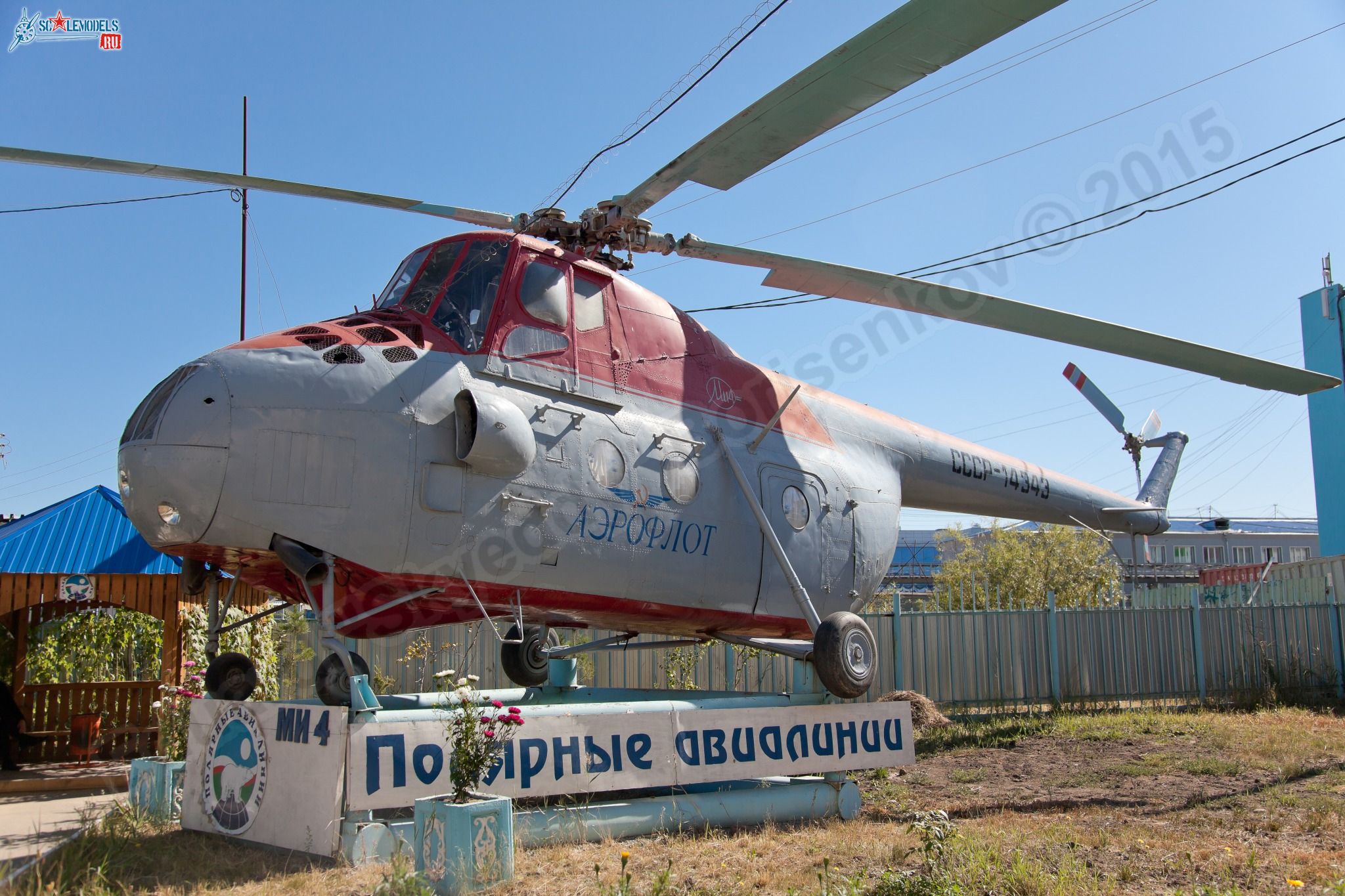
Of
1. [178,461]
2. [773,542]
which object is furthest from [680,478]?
[178,461]

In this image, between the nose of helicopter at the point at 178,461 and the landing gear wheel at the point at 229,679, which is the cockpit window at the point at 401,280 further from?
the landing gear wheel at the point at 229,679

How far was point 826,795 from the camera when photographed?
343 inches

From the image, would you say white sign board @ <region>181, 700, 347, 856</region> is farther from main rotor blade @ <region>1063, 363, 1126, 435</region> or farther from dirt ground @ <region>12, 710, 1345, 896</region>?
main rotor blade @ <region>1063, 363, 1126, 435</region>

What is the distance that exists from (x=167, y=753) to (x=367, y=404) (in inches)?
203

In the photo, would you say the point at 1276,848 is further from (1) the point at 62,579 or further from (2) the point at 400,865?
(1) the point at 62,579

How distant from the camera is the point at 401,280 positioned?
8.47 meters

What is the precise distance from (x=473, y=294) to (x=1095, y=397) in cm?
1289

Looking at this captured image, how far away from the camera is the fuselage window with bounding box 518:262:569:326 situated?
27.2 ft

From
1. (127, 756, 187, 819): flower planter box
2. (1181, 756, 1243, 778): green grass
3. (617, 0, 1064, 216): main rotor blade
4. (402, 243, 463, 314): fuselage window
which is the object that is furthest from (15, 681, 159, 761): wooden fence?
(1181, 756, 1243, 778): green grass

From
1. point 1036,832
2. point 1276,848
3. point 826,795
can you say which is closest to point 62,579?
point 826,795

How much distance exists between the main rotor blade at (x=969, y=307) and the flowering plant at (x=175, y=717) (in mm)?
6814

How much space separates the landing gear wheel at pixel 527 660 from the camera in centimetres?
1046

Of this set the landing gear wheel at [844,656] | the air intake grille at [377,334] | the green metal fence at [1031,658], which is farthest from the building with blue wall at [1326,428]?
the air intake grille at [377,334]

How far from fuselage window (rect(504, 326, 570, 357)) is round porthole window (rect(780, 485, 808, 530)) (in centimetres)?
284
